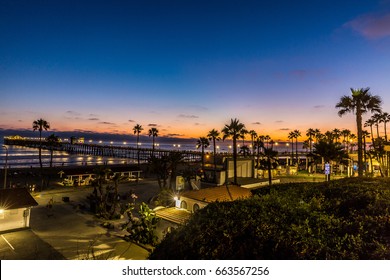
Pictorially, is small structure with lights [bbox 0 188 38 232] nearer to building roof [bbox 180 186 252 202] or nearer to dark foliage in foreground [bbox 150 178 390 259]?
building roof [bbox 180 186 252 202]

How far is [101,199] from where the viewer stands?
24.2m

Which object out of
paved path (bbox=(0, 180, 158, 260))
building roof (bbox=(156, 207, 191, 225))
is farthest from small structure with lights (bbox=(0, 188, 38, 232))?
building roof (bbox=(156, 207, 191, 225))

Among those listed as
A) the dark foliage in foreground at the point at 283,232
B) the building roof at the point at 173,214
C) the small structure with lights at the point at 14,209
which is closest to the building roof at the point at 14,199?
the small structure with lights at the point at 14,209

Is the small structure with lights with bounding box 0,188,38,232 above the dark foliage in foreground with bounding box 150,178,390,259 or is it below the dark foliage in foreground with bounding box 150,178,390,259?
below

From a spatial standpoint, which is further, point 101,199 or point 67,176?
point 67,176

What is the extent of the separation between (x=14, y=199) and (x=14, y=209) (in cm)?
81

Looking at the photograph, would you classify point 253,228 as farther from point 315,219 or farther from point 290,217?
point 315,219

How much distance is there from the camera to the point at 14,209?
1877 cm

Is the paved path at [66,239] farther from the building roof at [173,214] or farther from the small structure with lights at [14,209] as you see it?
the building roof at [173,214]

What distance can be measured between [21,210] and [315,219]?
2061 cm

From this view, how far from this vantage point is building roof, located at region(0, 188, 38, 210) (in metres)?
18.6

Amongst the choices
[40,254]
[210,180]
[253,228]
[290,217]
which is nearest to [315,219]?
[290,217]

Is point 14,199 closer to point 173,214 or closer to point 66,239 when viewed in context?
point 66,239

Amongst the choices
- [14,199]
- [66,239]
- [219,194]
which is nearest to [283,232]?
[219,194]
